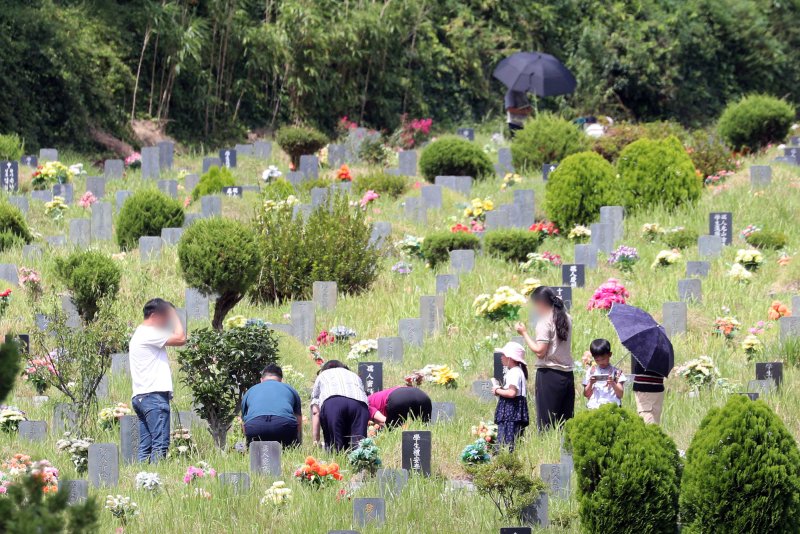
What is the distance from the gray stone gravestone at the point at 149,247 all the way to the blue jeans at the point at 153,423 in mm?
6624

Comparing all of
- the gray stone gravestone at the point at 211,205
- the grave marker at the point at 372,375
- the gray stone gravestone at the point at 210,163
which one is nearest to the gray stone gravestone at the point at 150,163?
the gray stone gravestone at the point at 210,163

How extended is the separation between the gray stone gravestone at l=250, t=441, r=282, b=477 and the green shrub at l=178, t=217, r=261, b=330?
15.0ft

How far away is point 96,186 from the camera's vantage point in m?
21.5

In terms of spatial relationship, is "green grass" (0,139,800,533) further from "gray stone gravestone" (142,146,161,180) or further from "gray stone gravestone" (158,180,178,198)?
"gray stone gravestone" (158,180,178,198)

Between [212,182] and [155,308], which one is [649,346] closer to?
[155,308]

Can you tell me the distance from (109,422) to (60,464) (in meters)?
1.25

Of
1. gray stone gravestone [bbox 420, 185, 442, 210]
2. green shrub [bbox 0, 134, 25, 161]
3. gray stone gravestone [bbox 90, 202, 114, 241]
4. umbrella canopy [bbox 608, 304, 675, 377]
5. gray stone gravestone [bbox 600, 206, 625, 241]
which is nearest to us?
umbrella canopy [bbox 608, 304, 675, 377]

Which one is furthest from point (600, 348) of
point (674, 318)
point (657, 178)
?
point (657, 178)

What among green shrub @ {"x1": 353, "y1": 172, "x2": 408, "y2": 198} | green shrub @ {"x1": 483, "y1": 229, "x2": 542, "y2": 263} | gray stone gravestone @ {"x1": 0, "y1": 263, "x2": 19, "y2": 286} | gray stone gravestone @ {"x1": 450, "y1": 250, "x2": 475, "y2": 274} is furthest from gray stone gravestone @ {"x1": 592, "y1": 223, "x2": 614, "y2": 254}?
gray stone gravestone @ {"x1": 0, "y1": 263, "x2": 19, "y2": 286}

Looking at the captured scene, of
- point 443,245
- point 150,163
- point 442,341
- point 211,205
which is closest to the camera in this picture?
point 442,341

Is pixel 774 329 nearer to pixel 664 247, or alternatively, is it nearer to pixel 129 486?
pixel 664 247

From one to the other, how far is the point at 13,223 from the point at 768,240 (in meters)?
8.86

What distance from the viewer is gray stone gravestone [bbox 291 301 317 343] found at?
50.7 feet

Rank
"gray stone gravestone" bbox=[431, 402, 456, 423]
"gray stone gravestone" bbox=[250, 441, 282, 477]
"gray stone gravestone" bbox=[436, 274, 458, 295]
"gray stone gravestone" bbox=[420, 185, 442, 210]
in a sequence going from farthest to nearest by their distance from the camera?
"gray stone gravestone" bbox=[420, 185, 442, 210]
"gray stone gravestone" bbox=[436, 274, 458, 295]
"gray stone gravestone" bbox=[431, 402, 456, 423]
"gray stone gravestone" bbox=[250, 441, 282, 477]
